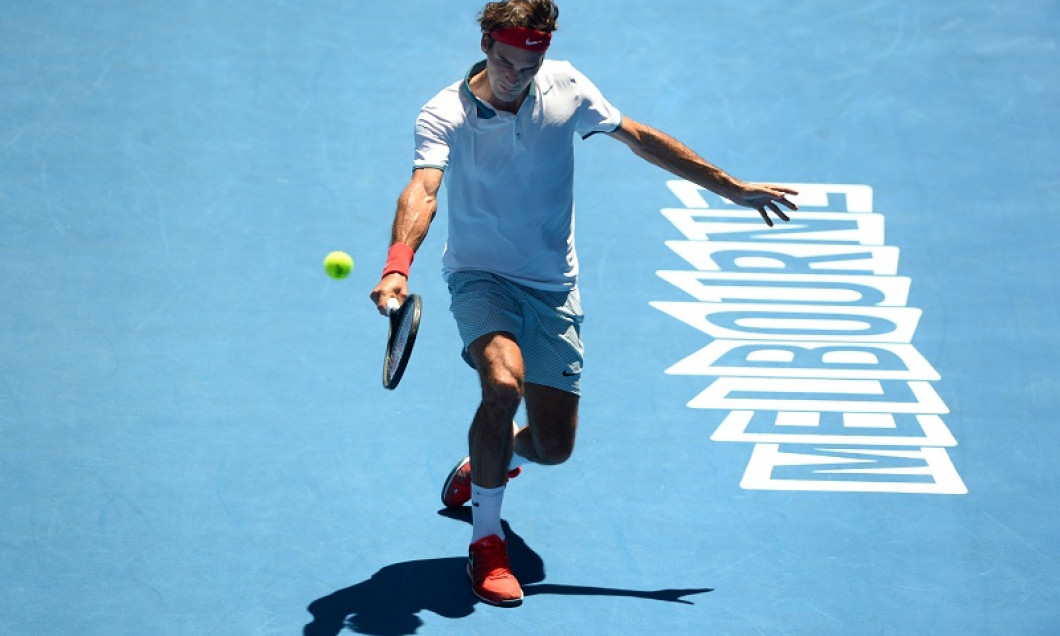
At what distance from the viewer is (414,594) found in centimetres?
570

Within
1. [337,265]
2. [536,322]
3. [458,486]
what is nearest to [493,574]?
[458,486]

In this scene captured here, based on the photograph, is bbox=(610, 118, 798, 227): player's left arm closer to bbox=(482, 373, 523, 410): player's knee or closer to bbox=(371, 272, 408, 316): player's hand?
bbox=(482, 373, 523, 410): player's knee

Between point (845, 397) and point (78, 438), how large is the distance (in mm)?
3479

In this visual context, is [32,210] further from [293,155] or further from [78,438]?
[78,438]

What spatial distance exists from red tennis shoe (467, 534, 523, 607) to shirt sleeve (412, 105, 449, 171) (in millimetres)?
1457

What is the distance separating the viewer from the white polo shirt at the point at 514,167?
18.1 feet

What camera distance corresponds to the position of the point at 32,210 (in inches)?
312

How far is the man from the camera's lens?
5.39 metres

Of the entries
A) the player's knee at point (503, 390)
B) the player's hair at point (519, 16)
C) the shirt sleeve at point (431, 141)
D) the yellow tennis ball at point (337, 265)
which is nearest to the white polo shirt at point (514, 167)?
the shirt sleeve at point (431, 141)

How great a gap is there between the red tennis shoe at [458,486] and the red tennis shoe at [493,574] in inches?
17.4

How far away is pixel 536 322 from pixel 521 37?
1161 millimetres

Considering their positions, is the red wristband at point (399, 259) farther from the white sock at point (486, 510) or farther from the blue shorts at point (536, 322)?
the white sock at point (486, 510)

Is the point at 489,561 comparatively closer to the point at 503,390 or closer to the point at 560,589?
the point at 560,589

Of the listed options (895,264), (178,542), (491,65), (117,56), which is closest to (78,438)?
(178,542)
